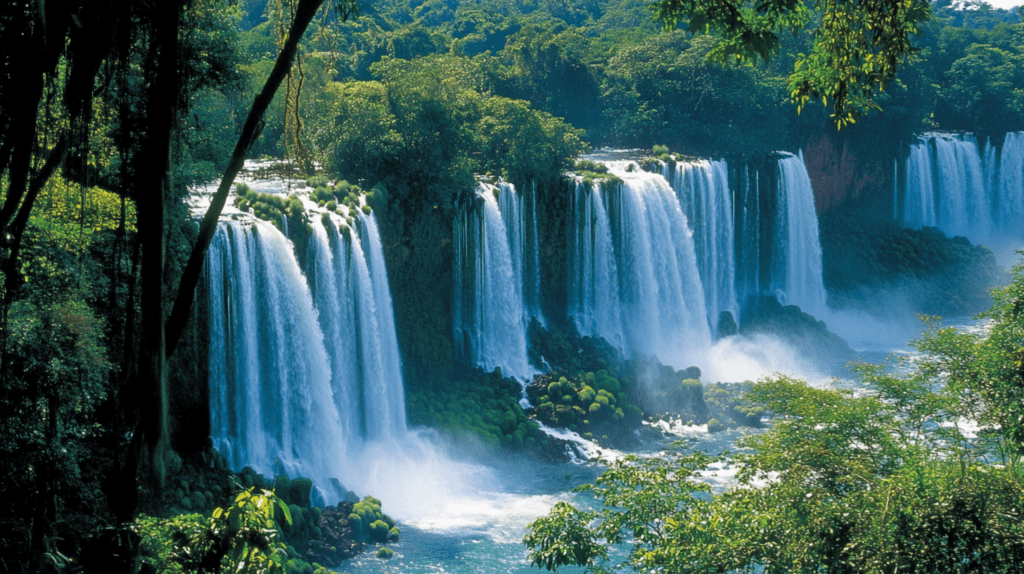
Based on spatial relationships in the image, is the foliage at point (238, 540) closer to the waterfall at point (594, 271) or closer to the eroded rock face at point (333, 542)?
the eroded rock face at point (333, 542)

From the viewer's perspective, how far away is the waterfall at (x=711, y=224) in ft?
93.4

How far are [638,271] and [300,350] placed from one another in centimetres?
1278

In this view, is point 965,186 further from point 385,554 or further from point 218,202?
point 218,202

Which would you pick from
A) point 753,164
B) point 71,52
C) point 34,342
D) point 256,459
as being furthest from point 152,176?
point 753,164

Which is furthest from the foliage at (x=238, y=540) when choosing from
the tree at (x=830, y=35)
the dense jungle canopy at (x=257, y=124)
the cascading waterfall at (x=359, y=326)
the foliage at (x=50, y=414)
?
the cascading waterfall at (x=359, y=326)

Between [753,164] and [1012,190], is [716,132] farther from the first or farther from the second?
[1012,190]

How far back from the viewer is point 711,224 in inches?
1145

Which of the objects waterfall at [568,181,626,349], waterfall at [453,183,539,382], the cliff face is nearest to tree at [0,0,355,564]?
waterfall at [453,183,539,382]

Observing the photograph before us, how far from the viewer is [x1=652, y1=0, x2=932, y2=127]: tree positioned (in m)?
5.18

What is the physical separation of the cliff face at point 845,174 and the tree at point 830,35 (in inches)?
1277

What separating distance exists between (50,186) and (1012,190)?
4203 centimetres

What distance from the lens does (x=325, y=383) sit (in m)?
17.3

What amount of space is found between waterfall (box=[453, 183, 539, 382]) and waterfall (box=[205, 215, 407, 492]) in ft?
11.2

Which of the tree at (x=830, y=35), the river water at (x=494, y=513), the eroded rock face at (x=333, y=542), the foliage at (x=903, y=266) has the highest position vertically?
the tree at (x=830, y=35)
